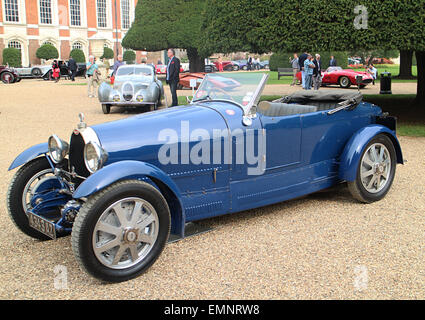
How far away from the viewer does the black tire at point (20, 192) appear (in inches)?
165

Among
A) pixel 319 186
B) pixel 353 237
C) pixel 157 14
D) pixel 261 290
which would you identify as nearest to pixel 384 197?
pixel 319 186

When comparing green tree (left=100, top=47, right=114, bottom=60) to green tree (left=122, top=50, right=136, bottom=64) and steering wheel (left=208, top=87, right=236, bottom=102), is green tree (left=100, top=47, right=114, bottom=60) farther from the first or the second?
steering wheel (left=208, top=87, right=236, bottom=102)

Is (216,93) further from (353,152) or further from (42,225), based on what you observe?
(42,225)

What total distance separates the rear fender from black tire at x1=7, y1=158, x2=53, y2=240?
3.44ft

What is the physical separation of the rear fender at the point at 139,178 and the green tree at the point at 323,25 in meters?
8.35

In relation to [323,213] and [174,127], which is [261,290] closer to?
[174,127]

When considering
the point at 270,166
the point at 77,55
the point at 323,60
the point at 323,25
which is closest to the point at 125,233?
the point at 270,166

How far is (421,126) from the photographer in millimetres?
11328

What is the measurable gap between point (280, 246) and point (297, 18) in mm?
8714

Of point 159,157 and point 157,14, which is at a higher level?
point 157,14

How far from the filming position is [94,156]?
3.79 m

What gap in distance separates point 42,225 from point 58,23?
183 feet

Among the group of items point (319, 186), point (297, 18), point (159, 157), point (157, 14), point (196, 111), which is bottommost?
point (319, 186)

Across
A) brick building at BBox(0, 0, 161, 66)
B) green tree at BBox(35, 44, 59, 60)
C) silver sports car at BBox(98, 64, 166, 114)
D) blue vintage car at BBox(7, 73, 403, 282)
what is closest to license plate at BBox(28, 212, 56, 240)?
blue vintage car at BBox(7, 73, 403, 282)
